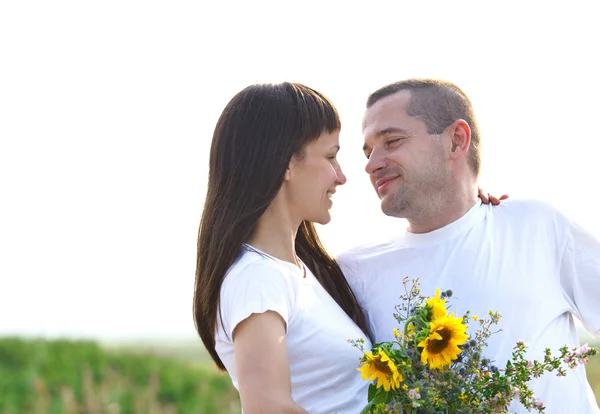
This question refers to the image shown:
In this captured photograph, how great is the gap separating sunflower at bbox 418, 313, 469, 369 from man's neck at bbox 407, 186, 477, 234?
1266 millimetres

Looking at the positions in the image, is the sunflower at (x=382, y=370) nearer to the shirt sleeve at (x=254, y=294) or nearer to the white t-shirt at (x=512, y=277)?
the shirt sleeve at (x=254, y=294)

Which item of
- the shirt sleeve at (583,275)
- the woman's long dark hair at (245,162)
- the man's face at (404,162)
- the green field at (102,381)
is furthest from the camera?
the green field at (102,381)

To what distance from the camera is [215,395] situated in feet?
28.3

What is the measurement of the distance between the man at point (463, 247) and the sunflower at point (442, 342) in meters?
0.87

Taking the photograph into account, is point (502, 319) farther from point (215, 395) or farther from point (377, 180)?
point (215, 395)

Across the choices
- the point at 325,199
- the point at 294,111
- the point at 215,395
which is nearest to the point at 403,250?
the point at 325,199

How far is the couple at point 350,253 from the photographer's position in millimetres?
2826

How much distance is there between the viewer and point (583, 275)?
3568 millimetres

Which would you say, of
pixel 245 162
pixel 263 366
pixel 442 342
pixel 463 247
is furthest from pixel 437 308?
pixel 463 247

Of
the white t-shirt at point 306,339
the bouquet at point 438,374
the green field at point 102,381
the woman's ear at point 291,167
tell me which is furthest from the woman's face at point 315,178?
the green field at point 102,381

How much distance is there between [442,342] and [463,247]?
1.19 m

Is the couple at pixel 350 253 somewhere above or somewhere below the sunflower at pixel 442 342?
above

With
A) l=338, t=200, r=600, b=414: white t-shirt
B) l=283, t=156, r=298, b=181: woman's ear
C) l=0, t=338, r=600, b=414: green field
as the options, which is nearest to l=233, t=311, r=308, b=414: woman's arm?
l=283, t=156, r=298, b=181: woman's ear

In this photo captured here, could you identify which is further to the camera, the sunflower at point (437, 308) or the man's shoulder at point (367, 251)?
the man's shoulder at point (367, 251)
